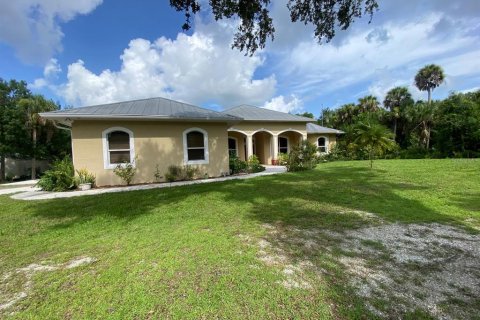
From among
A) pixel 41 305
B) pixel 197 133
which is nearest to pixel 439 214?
pixel 41 305

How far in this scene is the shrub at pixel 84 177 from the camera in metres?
10.6

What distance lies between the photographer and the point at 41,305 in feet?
8.64

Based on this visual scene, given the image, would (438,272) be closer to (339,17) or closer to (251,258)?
(251,258)

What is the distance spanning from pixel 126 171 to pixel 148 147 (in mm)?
1425

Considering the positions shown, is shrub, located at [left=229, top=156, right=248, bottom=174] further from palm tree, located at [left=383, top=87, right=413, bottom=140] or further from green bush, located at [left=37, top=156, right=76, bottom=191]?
palm tree, located at [left=383, top=87, right=413, bottom=140]

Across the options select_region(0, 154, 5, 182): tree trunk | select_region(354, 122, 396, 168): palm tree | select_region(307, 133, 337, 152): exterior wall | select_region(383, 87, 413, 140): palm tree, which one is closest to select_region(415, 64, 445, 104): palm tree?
select_region(383, 87, 413, 140): palm tree

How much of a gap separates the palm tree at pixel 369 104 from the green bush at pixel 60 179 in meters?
28.4

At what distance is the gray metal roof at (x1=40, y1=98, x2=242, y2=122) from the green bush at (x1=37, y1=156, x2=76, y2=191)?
7.03 feet

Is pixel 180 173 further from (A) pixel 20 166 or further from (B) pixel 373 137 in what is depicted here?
(A) pixel 20 166

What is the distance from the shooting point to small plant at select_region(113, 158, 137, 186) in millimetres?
11117

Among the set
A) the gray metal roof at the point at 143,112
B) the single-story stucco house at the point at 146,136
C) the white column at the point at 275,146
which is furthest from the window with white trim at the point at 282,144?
the gray metal roof at the point at 143,112

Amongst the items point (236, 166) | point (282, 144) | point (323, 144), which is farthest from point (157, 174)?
point (323, 144)

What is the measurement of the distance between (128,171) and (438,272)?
10893mm

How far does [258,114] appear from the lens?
66.6 ft
